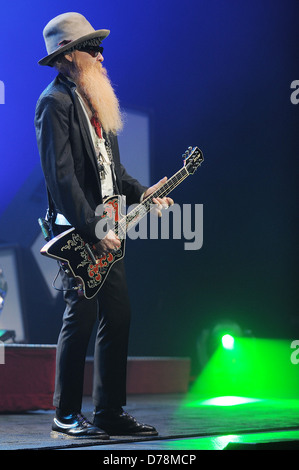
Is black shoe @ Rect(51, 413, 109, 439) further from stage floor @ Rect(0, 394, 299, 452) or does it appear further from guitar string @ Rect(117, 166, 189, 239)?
guitar string @ Rect(117, 166, 189, 239)

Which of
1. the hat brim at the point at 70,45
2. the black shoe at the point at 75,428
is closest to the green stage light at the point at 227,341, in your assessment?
the black shoe at the point at 75,428

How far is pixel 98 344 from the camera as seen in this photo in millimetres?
2639

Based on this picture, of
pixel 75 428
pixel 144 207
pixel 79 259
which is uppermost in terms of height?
pixel 144 207

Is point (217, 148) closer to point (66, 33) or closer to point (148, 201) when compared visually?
point (148, 201)

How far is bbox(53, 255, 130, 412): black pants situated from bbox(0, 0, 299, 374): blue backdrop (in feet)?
7.39

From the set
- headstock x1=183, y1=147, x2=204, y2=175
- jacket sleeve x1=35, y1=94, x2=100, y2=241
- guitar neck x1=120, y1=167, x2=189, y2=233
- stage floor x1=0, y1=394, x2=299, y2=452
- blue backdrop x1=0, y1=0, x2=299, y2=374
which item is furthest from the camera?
blue backdrop x1=0, y1=0, x2=299, y2=374

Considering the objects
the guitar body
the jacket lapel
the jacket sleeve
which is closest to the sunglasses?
the jacket lapel

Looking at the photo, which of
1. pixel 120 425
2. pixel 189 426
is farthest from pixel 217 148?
pixel 120 425

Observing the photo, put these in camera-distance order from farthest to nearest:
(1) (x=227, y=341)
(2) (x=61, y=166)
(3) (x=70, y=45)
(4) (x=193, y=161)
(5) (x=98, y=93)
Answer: (1) (x=227, y=341) → (4) (x=193, y=161) → (5) (x=98, y=93) → (3) (x=70, y=45) → (2) (x=61, y=166)

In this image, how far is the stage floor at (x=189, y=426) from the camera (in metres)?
2.30

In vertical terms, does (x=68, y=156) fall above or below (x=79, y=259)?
above

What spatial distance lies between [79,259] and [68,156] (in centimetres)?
35

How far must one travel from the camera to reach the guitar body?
8.06 ft

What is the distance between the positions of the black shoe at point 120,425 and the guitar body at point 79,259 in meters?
0.44
